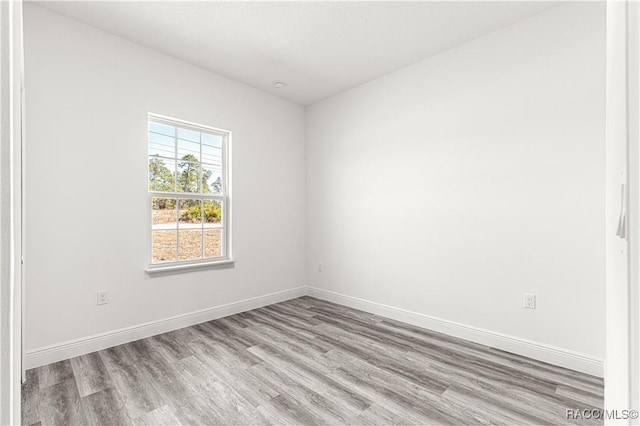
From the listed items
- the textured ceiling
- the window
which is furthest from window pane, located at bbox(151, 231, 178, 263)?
the textured ceiling

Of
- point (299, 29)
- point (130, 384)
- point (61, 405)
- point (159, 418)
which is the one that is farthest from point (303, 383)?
point (299, 29)

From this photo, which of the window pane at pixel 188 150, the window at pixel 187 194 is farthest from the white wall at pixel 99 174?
the window pane at pixel 188 150

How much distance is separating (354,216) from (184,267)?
1.99 m

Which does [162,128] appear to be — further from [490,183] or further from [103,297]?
[490,183]

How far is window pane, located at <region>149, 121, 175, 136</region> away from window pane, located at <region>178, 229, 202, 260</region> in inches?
40.1

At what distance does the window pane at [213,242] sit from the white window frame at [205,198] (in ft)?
0.12

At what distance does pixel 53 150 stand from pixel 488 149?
3.57m

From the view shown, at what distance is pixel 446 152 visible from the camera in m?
2.92

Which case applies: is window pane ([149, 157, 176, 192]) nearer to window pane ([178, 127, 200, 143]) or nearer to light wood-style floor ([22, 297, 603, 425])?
window pane ([178, 127, 200, 143])

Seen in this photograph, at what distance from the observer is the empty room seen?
199 cm

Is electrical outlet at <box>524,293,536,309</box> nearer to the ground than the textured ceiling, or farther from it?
nearer to the ground

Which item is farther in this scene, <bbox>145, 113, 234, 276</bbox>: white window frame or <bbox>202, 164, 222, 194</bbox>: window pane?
<bbox>202, 164, 222, 194</bbox>: window pane

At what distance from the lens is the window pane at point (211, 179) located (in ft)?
11.1

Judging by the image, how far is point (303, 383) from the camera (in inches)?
80.0
